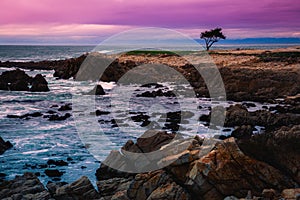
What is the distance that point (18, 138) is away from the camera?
88.9 ft

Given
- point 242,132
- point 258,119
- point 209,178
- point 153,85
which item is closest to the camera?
point 209,178

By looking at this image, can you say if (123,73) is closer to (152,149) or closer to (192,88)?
(192,88)

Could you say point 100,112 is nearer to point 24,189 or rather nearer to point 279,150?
point 24,189

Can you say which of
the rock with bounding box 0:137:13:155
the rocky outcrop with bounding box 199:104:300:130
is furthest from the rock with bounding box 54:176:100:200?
the rocky outcrop with bounding box 199:104:300:130

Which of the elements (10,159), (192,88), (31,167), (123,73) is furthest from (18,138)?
(123,73)

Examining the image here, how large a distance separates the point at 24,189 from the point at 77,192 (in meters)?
2.44

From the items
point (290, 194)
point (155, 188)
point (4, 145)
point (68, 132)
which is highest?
point (290, 194)

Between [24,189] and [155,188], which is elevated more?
[155,188]

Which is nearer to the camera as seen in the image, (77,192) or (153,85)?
(77,192)

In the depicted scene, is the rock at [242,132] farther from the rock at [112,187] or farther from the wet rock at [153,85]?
the wet rock at [153,85]

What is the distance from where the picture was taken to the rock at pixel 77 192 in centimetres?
1479

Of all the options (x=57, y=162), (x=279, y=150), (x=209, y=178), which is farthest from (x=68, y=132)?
(x=279, y=150)

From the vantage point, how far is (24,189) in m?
15.4

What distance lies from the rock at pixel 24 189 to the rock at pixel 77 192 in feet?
1.87
